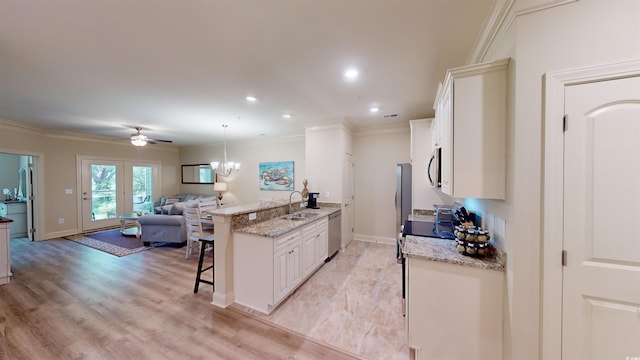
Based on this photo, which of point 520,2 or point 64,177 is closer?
point 520,2

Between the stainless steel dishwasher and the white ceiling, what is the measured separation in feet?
6.62

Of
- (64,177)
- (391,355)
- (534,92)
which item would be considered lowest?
(391,355)

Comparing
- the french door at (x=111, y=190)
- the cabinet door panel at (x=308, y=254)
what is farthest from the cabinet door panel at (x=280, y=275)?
the french door at (x=111, y=190)

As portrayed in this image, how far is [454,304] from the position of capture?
1646 millimetres

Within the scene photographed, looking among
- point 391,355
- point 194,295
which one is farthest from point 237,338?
point 391,355

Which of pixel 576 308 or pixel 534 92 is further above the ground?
pixel 534 92

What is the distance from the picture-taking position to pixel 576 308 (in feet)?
4.17

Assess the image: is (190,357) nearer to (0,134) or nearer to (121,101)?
(121,101)

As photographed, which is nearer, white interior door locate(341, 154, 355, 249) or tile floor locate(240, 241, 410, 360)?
tile floor locate(240, 241, 410, 360)

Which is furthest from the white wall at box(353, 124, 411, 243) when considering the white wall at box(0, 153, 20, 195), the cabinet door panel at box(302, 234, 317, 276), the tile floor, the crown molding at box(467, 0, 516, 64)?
the white wall at box(0, 153, 20, 195)

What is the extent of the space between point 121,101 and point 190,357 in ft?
12.4

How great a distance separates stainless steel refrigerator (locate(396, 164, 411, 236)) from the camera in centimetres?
426

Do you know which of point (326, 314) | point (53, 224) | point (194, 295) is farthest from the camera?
point (53, 224)

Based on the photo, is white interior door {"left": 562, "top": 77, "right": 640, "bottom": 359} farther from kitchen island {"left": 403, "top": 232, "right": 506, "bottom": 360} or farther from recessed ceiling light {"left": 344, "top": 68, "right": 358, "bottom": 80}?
recessed ceiling light {"left": 344, "top": 68, "right": 358, "bottom": 80}
